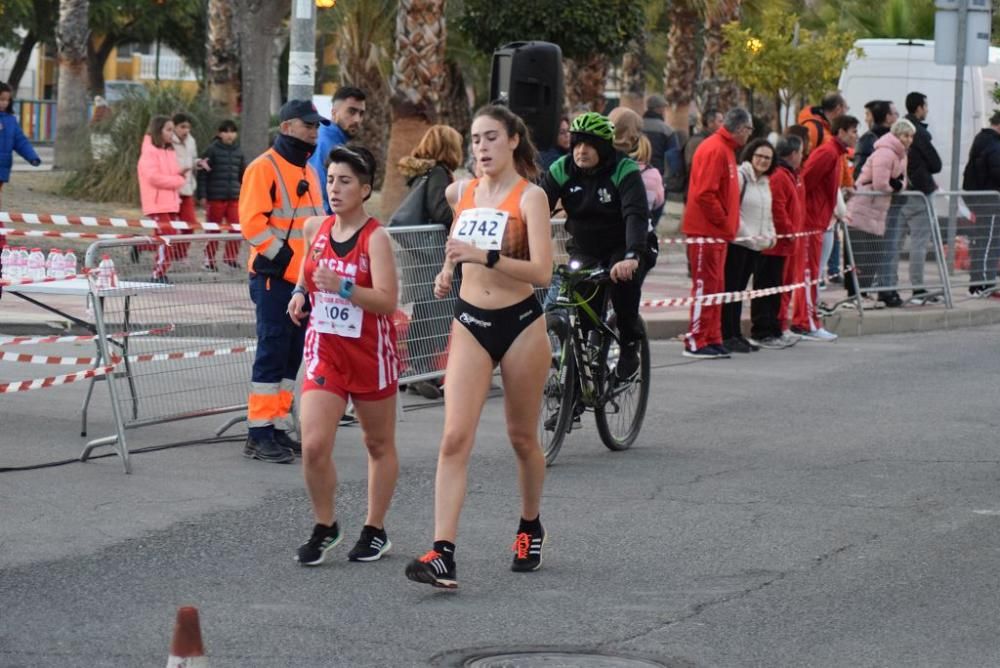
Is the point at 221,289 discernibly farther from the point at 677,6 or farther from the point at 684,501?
the point at 677,6

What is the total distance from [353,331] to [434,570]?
1.03m

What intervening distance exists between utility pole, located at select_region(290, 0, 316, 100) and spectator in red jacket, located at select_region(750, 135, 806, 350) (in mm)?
4041

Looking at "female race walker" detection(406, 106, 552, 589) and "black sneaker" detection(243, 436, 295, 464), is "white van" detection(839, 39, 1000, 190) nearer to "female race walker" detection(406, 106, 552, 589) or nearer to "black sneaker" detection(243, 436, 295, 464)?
"black sneaker" detection(243, 436, 295, 464)

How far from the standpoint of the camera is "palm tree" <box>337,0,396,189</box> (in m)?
32.4

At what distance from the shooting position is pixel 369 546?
23.3 feet

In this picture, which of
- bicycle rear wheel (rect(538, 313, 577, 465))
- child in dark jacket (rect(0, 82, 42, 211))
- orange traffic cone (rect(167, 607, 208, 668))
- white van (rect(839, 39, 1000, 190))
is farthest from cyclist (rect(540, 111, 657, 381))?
white van (rect(839, 39, 1000, 190))

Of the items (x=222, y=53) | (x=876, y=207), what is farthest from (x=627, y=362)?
(x=222, y=53)

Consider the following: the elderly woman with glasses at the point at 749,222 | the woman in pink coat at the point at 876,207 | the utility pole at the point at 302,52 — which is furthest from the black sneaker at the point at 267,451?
the woman in pink coat at the point at 876,207

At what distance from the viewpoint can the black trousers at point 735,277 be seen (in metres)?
14.7

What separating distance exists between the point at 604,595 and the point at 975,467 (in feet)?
11.9

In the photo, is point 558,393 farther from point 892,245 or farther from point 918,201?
point 918,201

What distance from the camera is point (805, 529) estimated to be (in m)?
7.92

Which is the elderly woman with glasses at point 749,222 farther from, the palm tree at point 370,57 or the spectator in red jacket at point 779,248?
the palm tree at point 370,57

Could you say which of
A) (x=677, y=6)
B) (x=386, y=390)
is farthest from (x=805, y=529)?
(x=677, y=6)
